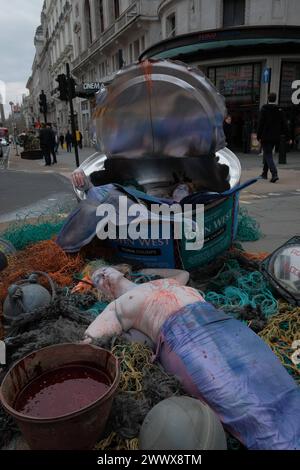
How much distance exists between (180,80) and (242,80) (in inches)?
657

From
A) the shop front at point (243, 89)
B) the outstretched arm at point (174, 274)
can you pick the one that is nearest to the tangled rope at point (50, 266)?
the outstretched arm at point (174, 274)

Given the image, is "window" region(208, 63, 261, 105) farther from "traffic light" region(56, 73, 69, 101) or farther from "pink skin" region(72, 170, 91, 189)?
"pink skin" region(72, 170, 91, 189)

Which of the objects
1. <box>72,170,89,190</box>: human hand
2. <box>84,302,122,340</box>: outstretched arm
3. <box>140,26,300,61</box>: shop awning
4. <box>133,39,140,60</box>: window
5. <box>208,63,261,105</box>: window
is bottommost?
<box>84,302,122,340</box>: outstretched arm

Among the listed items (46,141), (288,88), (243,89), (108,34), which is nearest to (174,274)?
(46,141)

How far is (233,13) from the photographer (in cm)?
1845

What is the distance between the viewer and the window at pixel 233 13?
1828cm

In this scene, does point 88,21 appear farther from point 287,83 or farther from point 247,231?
point 247,231

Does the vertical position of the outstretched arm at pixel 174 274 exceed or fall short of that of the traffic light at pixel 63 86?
it falls short

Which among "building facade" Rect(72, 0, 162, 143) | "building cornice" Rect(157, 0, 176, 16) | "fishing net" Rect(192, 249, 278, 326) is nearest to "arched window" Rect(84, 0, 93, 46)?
"building facade" Rect(72, 0, 162, 143)

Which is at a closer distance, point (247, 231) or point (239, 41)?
point (247, 231)

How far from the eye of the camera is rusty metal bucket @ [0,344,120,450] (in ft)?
4.47

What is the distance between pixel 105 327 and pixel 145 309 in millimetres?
281

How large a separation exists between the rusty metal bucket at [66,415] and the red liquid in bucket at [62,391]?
3 cm

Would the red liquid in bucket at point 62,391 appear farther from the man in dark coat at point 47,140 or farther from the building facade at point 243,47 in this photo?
the building facade at point 243,47
